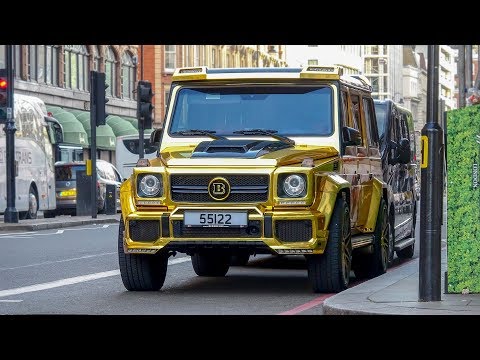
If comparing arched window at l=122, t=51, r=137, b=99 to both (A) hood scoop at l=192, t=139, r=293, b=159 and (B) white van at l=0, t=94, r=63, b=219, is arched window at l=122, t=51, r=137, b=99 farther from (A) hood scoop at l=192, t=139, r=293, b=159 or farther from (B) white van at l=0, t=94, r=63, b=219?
(A) hood scoop at l=192, t=139, r=293, b=159

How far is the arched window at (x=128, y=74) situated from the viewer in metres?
78.5

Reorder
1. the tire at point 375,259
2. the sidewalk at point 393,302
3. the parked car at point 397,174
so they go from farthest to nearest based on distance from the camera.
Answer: the parked car at point 397,174
the tire at point 375,259
the sidewalk at point 393,302

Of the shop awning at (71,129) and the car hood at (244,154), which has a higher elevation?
the shop awning at (71,129)

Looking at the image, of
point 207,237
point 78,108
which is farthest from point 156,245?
point 78,108

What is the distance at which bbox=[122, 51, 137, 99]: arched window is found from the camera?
258 feet

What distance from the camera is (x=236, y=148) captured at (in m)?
14.1

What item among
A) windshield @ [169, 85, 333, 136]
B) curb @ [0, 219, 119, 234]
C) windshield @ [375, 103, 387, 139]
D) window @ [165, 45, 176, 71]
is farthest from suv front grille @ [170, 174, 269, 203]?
window @ [165, 45, 176, 71]

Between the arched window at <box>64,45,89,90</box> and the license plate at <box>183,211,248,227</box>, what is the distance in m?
54.9

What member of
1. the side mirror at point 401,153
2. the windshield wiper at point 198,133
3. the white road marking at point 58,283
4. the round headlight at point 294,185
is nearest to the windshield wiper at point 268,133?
the windshield wiper at point 198,133

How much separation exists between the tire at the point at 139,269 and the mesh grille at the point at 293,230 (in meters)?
1.23

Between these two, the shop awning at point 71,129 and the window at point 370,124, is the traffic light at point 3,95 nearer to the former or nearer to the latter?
the window at point 370,124
